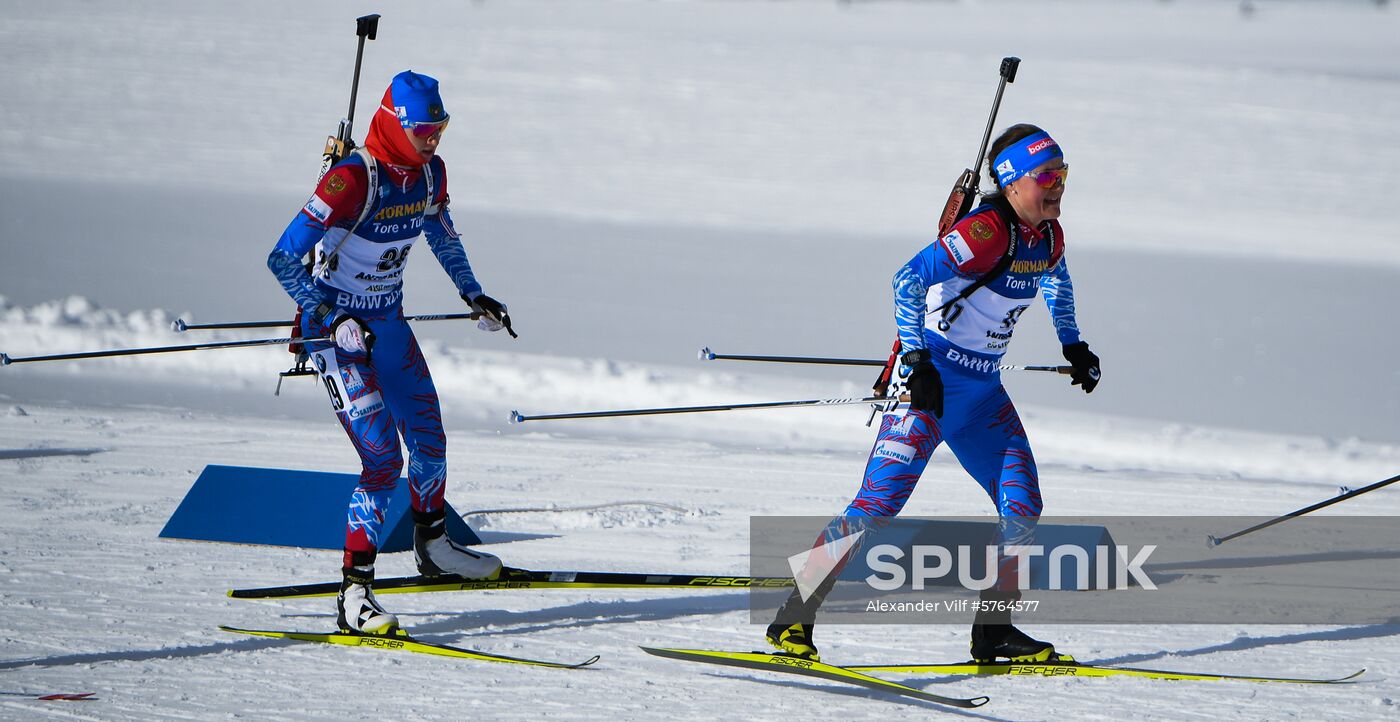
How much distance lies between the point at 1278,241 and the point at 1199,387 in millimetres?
7893

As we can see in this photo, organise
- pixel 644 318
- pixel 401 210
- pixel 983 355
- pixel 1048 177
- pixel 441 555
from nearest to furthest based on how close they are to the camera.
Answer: pixel 1048 177 → pixel 983 355 → pixel 401 210 → pixel 441 555 → pixel 644 318

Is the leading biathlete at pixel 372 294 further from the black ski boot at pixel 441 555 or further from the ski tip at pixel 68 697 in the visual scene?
the ski tip at pixel 68 697

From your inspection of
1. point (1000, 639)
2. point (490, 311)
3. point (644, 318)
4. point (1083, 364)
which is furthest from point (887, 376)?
point (644, 318)

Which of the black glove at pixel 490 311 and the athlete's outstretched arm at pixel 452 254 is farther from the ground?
the athlete's outstretched arm at pixel 452 254

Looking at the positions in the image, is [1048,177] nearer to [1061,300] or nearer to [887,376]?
[1061,300]

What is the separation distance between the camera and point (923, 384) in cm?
482

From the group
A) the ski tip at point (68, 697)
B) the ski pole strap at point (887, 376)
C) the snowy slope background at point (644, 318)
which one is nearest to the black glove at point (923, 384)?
the ski pole strap at point (887, 376)

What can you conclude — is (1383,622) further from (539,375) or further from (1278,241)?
(1278,241)

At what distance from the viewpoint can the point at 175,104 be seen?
2620 centimetres

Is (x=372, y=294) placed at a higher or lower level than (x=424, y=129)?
lower

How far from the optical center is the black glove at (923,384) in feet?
15.8

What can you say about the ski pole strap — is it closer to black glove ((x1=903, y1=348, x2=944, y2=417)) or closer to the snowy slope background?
black glove ((x1=903, y1=348, x2=944, y2=417))

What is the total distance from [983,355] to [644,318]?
8361 mm

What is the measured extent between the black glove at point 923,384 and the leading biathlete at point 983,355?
0.24 feet
